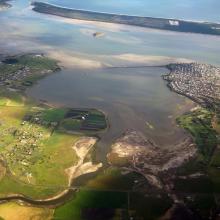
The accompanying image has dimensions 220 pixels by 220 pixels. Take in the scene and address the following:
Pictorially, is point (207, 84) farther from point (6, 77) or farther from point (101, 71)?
point (6, 77)

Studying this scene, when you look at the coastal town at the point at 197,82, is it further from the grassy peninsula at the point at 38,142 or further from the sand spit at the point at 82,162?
the sand spit at the point at 82,162

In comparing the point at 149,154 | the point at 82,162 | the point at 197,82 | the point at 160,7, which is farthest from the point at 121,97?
the point at 160,7

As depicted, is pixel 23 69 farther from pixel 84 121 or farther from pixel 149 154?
pixel 149 154

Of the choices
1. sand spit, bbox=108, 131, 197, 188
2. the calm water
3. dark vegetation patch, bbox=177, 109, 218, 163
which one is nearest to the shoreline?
the calm water

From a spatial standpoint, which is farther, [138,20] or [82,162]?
[138,20]

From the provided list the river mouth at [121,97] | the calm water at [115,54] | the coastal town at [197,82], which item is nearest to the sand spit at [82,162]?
the river mouth at [121,97]

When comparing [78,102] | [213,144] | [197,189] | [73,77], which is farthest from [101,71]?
[197,189]
